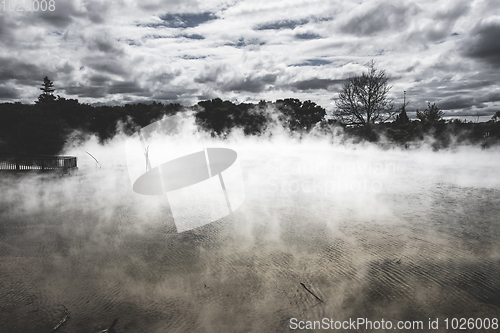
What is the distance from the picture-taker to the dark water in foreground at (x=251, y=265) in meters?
3.97

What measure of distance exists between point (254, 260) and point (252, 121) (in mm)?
32897

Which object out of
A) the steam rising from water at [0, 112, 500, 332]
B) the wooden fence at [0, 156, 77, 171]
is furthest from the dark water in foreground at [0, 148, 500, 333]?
the wooden fence at [0, 156, 77, 171]

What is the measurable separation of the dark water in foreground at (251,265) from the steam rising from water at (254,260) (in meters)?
0.02

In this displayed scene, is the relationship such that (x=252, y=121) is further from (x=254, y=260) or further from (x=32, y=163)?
(x=254, y=260)

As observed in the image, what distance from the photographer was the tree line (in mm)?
19266

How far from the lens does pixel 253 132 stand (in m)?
35.4

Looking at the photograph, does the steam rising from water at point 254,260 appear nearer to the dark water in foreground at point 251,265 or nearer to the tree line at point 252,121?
the dark water in foreground at point 251,265

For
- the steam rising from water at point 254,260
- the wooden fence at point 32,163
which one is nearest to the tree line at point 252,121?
the wooden fence at point 32,163

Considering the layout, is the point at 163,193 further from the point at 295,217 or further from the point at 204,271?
the point at 204,271

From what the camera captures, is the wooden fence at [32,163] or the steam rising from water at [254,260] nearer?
the steam rising from water at [254,260]

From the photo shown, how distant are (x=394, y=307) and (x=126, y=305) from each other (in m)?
3.75

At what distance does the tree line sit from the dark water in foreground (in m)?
12.8

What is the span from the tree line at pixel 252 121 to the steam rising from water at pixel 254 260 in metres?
11.3

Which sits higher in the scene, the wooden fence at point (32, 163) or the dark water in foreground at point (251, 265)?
the wooden fence at point (32, 163)
